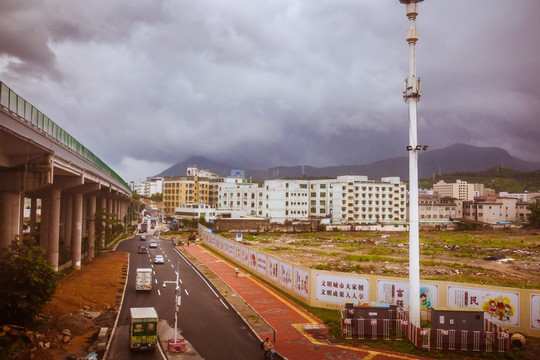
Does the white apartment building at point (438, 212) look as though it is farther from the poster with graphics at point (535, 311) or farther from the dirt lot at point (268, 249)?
the poster with graphics at point (535, 311)

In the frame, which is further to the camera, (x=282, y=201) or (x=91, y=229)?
(x=282, y=201)

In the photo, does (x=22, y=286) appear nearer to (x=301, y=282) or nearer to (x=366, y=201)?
(x=301, y=282)

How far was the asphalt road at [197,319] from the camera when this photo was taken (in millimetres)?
25453

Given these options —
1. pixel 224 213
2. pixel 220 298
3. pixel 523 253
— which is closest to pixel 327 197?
pixel 224 213

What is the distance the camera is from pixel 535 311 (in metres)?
27.8

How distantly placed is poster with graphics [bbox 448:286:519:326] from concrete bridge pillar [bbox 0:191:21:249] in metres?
33.7

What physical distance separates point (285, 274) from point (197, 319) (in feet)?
38.4

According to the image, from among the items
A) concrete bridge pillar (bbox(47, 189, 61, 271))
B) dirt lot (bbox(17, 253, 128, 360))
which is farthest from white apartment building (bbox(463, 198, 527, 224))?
concrete bridge pillar (bbox(47, 189, 61, 271))

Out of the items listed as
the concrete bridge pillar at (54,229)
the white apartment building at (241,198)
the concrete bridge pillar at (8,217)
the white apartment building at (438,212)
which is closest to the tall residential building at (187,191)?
the white apartment building at (241,198)

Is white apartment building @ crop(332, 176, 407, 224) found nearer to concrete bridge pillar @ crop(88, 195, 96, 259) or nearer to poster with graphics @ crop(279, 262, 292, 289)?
concrete bridge pillar @ crop(88, 195, 96, 259)

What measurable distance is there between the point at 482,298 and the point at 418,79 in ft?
51.6

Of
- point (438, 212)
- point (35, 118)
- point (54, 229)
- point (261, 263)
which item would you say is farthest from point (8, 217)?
point (438, 212)

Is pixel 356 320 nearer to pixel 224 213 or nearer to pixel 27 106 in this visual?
pixel 27 106

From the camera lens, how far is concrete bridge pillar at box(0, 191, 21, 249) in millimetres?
33094
